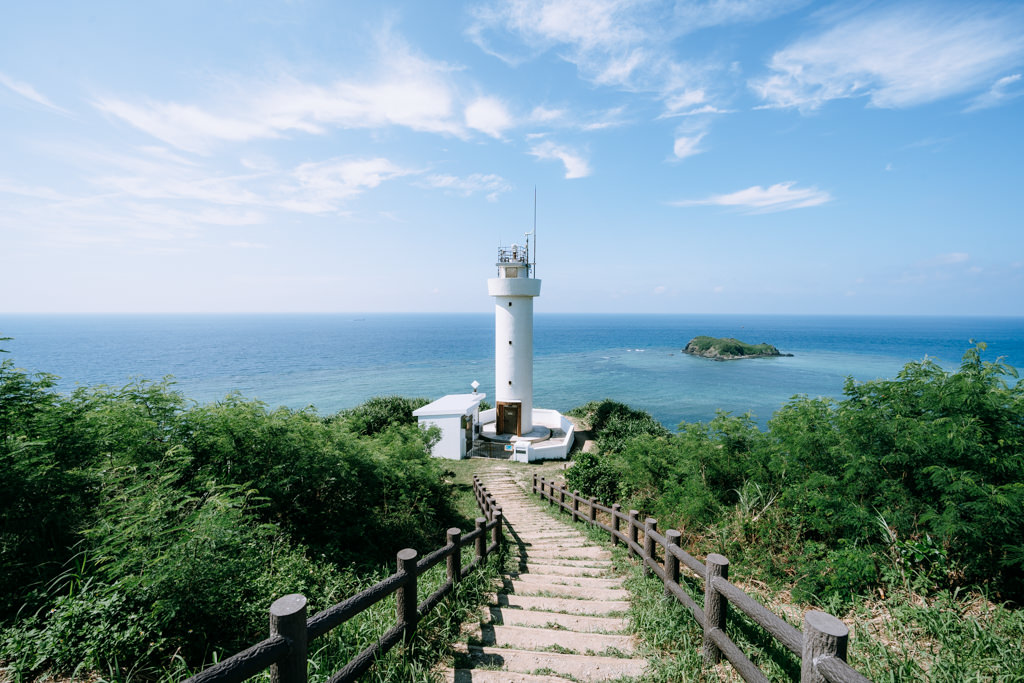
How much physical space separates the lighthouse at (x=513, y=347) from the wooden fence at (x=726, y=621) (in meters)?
13.7

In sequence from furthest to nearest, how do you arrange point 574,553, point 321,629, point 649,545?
point 574,553, point 649,545, point 321,629

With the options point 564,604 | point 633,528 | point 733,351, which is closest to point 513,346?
point 633,528

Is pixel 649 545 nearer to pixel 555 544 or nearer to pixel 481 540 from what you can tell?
pixel 481 540

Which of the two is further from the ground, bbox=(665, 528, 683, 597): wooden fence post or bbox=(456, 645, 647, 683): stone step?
bbox=(665, 528, 683, 597): wooden fence post

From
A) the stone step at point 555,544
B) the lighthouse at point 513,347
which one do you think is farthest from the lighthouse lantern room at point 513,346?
the stone step at point 555,544

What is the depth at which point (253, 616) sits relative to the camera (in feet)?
12.5

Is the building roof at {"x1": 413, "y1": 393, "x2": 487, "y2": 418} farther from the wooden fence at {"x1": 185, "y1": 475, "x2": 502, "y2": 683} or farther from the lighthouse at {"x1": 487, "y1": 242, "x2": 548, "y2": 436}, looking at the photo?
the wooden fence at {"x1": 185, "y1": 475, "x2": 502, "y2": 683}

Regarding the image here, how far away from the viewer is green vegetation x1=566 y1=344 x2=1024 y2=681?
12.0 ft

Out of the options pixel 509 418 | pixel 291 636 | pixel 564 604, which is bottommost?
pixel 509 418

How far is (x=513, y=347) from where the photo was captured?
19.9 metres

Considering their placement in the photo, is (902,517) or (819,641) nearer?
(819,641)

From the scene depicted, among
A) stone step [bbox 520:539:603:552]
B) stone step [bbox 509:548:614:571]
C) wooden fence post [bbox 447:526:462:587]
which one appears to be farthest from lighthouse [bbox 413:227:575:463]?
wooden fence post [bbox 447:526:462:587]

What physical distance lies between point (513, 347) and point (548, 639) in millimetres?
16391

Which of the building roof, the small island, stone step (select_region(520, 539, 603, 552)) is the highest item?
the building roof
